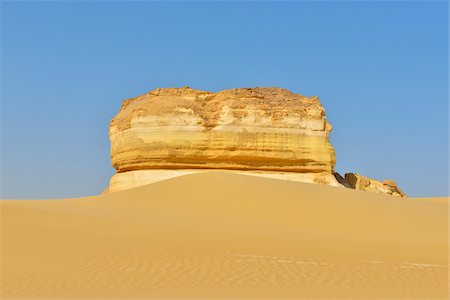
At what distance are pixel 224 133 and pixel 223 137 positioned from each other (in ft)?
0.59

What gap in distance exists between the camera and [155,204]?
17.4 m

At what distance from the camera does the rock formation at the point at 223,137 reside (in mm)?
26469

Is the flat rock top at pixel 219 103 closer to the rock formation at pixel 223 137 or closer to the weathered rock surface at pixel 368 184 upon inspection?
the rock formation at pixel 223 137

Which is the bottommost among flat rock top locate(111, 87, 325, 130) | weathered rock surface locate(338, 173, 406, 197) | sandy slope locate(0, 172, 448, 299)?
sandy slope locate(0, 172, 448, 299)

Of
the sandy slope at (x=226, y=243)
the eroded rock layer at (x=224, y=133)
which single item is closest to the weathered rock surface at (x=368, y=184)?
the eroded rock layer at (x=224, y=133)

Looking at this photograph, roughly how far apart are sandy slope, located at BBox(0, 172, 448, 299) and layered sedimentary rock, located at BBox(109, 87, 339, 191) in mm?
6151

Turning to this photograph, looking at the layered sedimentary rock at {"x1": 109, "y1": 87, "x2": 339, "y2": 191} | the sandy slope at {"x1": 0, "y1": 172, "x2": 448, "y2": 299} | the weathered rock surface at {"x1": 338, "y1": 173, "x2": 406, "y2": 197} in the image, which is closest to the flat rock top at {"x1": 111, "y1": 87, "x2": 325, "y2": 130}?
the layered sedimentary rock at {"x1": 109, "y1": 87, "x2": 339, "y2": 191}

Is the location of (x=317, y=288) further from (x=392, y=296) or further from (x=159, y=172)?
(x=159, y=172)

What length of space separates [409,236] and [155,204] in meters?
6.73

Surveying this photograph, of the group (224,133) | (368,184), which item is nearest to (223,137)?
(224,133)

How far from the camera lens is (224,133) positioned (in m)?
26.6

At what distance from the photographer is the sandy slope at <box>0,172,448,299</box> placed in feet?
29.8

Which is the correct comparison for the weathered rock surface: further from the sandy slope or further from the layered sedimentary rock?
the sandy slope

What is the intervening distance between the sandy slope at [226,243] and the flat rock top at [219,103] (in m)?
7.12
